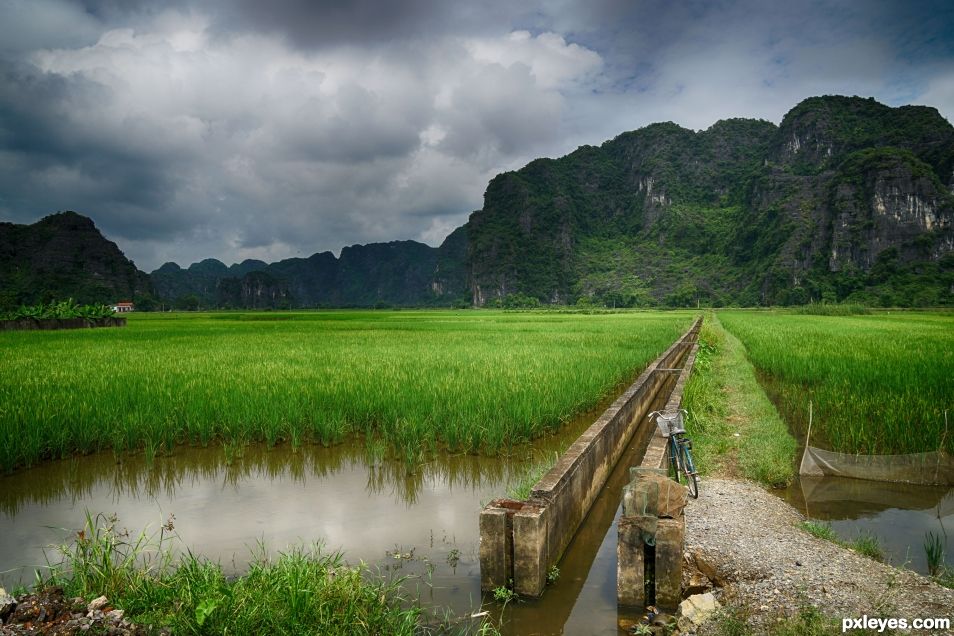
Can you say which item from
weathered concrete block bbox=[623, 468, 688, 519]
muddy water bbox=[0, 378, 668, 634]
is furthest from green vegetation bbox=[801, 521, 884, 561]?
muddy water bbox=[0, 378, 668, 634]

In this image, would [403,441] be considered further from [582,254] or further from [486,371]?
[582,254]

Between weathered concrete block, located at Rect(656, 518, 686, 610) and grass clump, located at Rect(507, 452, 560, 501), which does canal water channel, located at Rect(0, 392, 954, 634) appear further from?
weathered concrete block, located at Rect(656, 518, 686, 610)

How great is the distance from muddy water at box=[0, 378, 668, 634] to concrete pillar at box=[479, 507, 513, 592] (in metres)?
0.12

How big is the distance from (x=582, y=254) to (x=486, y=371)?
130 m

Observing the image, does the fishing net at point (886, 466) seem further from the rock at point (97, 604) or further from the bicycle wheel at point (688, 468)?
the rock at point (97, 604)

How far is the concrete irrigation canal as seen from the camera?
2650 millimetres

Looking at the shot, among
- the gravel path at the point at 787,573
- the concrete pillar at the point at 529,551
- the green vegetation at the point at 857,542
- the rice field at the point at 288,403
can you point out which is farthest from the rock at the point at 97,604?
the green vegetation at the point at 857,542

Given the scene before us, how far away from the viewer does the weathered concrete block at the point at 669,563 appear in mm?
2492

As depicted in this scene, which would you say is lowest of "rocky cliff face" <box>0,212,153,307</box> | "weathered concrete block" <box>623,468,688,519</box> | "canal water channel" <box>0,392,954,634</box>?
"canal water channel" <box>0,392,954,634</box>

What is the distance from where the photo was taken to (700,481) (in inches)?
162

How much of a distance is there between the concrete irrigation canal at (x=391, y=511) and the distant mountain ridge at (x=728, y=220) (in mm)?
72880

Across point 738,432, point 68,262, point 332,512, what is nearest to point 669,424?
point 738,432

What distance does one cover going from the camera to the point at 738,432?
5.77m

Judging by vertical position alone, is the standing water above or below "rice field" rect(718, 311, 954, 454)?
below
